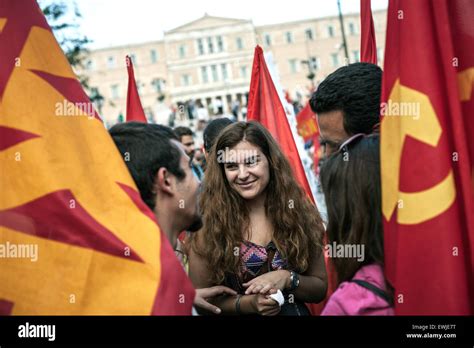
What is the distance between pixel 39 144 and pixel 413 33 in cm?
85

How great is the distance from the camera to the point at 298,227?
2.32 metres

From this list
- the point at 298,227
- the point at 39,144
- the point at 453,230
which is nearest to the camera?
the point at 453,230

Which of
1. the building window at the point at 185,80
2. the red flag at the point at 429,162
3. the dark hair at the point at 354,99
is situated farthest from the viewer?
the building window at the point at 185,80

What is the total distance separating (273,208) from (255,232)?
10 centimetres

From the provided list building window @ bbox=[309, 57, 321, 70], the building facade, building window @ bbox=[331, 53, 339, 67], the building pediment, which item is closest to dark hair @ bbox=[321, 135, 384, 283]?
building window @ bbox=[309, 57, 321, 70]

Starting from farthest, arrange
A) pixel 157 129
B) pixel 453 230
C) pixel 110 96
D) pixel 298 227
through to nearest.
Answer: pixel 110 96
pixel 298 227
pixel 157 129
pixel 453 230

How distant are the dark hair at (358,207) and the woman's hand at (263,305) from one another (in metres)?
0.51

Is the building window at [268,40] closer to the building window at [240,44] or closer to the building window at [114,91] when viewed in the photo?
the building window at [240,44]

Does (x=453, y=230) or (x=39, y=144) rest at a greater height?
(x=39, y=144)

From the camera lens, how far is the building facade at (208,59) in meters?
62.5

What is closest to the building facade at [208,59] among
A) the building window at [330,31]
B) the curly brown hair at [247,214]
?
the building window at [330,31]

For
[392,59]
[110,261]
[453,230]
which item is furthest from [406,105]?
[110,261]

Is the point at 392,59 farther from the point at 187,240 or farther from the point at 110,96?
the point at 110,96
